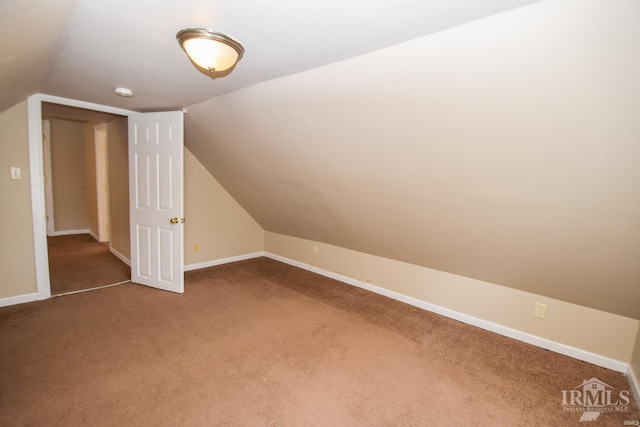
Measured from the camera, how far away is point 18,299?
304 centimetres

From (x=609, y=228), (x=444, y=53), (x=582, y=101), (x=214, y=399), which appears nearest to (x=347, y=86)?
(x=444, y=53)

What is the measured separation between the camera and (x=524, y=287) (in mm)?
2625

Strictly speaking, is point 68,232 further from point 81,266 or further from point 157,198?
point 157,198

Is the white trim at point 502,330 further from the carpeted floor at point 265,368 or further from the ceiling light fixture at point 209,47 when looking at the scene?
the ceiling light fixture at point 209,47

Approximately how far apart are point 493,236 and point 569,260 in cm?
51

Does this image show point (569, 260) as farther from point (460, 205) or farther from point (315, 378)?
point (315, 378)

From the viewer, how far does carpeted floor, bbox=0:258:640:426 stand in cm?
178

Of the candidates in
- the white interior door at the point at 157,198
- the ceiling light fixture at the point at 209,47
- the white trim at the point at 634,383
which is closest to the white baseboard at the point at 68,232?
the white interior door at the point at 157,198

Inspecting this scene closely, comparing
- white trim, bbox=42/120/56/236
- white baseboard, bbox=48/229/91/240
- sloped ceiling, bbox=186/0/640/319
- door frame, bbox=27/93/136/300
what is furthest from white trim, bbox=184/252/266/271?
white trim, bbox=42/120/56/236

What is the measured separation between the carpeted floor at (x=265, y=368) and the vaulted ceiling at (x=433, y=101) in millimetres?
766

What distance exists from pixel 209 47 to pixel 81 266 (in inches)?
172

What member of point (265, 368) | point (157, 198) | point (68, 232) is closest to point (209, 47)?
point (265, 368)

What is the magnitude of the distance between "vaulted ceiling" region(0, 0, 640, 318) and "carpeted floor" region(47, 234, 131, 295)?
2.15 m

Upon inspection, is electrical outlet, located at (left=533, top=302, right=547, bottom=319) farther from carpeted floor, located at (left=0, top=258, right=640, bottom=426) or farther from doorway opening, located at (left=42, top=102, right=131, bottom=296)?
doorway opening, located at (left=42, top=102, right=131, bottom=296)
